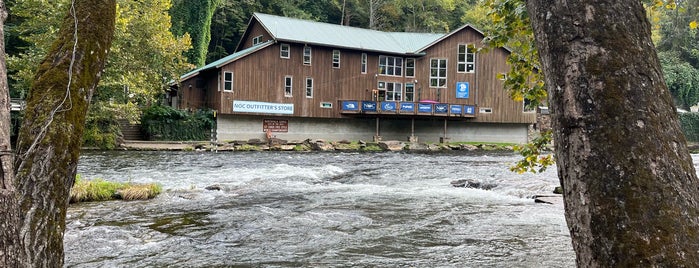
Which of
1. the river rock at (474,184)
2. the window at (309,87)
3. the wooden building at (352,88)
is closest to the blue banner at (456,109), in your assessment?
the wooden building at (352,88)

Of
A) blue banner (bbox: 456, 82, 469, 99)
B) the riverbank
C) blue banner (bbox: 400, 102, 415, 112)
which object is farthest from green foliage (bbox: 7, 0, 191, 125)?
blue banner (bbox: 456, 82, 469, 99)

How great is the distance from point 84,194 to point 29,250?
30.3 ft

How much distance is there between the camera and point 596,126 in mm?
1742

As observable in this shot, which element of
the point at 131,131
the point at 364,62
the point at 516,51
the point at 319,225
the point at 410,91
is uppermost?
the point at 364,62

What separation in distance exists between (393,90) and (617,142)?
36.3m

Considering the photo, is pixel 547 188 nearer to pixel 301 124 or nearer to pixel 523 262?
pixel 523 262

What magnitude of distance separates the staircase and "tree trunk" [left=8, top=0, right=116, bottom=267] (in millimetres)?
29729

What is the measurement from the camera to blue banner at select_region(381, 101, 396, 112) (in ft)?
115

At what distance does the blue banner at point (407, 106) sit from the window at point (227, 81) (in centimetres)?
1190

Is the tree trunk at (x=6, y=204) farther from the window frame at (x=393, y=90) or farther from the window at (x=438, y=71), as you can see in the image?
the window at (x=438, y=71)

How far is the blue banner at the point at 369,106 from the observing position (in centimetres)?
3500

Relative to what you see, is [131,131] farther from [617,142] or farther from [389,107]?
[617,142]

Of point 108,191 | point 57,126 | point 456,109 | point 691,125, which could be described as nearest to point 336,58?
point 456,109

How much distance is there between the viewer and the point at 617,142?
1697 mm
